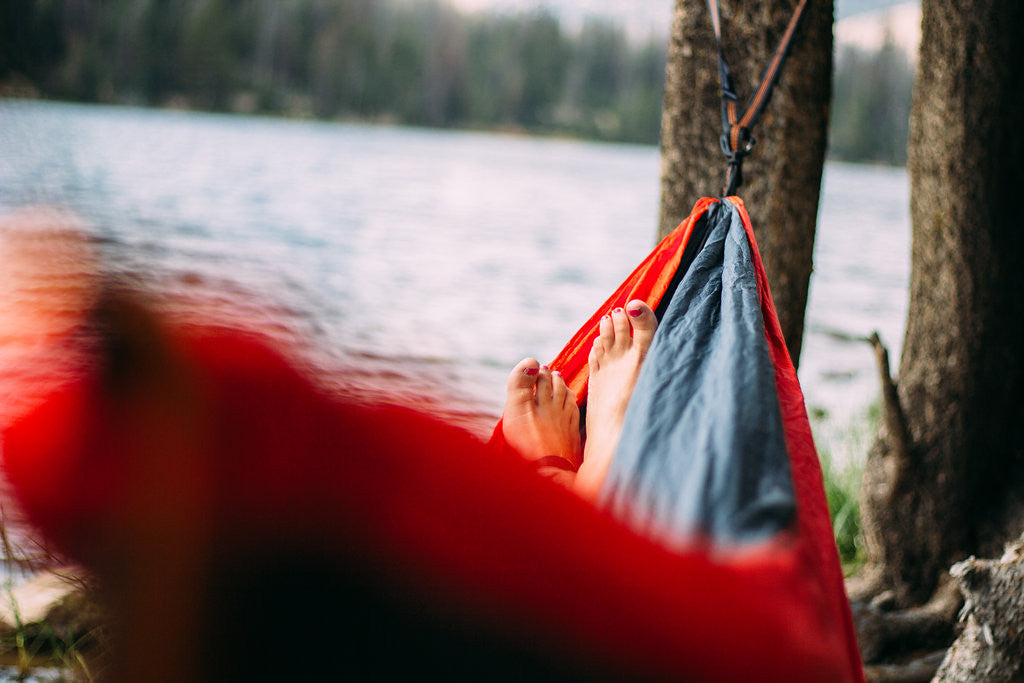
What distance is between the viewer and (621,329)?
4.37 ft

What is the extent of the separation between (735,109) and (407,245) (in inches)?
392

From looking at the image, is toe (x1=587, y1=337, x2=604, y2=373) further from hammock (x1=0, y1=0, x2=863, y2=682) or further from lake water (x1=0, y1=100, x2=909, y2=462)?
hammock (x1=0, y1=0, x2=863, y2=682)

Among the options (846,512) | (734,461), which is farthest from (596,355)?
(846,512)

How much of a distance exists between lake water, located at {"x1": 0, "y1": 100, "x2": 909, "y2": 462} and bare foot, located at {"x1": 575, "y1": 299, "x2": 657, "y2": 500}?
188 mm

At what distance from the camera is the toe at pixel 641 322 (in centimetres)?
130

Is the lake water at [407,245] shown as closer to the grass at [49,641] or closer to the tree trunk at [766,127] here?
the tree trunk at [766,127]

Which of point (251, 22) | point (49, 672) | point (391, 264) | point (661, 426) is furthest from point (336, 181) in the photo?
point (661, 426)

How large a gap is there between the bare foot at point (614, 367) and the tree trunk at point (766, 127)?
0.45 meters

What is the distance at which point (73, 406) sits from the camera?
53 cm

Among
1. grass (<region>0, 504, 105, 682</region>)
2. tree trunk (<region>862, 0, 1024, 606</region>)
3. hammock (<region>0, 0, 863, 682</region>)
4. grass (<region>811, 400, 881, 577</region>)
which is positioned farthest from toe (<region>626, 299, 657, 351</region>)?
grass (<region>0, 504, 105, 682</region>)

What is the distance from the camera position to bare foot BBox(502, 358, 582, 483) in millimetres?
1202

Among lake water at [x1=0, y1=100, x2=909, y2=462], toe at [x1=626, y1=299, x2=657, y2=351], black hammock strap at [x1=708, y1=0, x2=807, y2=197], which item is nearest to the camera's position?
toe at [x1=626, y1=299, x2=657, y2=351]

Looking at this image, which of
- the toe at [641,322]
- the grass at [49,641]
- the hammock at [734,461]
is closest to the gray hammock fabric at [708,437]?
the hammock at [734,461]

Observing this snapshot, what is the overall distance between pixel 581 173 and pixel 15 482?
27178mm
